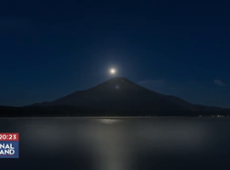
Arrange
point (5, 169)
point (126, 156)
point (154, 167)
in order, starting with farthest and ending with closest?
point (126, 156) → point (154, 167) → point (5, 169)

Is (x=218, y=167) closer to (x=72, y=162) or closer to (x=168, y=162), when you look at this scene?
(x=168, y=162)

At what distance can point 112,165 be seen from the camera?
23.7 metres

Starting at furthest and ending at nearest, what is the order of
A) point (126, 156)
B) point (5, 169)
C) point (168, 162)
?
point (126, 156) < point (168, 162) < point (5, 169)

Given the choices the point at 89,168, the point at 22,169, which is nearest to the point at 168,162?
the point at 89,168

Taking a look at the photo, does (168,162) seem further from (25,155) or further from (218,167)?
(25,155)

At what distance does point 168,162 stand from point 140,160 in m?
2.07

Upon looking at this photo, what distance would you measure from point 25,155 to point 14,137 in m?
6.06

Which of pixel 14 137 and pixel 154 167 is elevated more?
pixel 14 137

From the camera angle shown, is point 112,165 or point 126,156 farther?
point 126,156

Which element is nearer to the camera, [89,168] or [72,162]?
[89,168]

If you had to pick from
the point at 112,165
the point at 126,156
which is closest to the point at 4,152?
the point at 112,165

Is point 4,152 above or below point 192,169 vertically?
above

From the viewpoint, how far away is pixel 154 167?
23188 mm

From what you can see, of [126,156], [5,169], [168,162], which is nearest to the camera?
[5,169]
